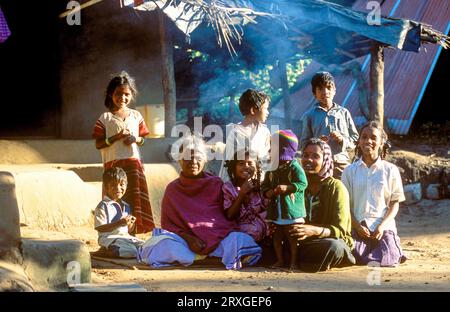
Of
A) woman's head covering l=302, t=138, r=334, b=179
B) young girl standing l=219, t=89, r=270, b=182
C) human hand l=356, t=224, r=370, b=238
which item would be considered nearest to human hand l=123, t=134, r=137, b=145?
young girl standing l=219, t=89, r=270, b=182

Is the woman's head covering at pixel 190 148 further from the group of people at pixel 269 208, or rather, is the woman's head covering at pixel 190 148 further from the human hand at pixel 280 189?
the human hand at pixel 280 189

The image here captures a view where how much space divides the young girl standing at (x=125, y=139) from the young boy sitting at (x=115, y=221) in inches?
12.2

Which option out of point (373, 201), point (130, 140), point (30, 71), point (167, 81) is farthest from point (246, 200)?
point (30, 71)

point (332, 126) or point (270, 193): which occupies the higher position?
point (332, 126)

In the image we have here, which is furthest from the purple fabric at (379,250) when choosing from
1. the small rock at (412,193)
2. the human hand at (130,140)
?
the small rock at (412,193)

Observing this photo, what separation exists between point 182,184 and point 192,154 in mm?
240

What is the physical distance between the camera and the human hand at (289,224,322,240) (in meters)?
5.47

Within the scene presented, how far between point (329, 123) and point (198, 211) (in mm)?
1496

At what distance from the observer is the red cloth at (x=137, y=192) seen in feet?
21.4

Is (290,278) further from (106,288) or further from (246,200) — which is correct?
(106,288)

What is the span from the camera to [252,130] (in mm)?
6359

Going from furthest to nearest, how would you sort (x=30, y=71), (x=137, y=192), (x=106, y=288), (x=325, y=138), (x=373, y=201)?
(x=30, y=71)
(x=137, y=192)
(x=325, y=138)
(x=373, y=201)
(x=106, y=288)

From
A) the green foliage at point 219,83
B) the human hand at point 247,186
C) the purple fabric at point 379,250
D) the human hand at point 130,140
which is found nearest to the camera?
the human hand at point 247,186
